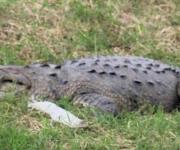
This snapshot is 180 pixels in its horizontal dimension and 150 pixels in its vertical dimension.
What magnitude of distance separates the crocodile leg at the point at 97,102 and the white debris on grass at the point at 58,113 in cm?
41

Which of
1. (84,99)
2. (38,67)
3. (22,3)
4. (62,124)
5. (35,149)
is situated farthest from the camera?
(22,3)

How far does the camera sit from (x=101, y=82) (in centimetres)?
611

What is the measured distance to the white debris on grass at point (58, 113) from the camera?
5.00m

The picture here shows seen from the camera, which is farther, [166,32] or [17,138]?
[166,32]

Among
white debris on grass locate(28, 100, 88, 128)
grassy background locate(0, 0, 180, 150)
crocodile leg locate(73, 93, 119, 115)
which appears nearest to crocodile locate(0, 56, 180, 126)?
crocodile leg locate(73, 93, 119, 115)

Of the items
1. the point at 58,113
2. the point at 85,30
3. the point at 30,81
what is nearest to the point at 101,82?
the point at 30,81

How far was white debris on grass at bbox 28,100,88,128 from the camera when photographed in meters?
5.00

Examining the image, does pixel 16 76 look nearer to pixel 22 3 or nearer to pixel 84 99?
pixel 84 99

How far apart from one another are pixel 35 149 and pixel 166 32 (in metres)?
4.33

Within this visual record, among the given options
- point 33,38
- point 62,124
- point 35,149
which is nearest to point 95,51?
point 33,38

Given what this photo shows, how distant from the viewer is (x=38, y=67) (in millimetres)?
6277

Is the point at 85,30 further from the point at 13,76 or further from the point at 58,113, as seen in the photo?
the point at 58,113

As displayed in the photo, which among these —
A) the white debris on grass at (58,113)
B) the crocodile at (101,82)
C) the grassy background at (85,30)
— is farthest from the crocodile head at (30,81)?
the white debris on grass at (58,113)

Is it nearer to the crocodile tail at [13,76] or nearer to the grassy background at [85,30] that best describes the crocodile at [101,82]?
the crocodile tail at [13,76]
